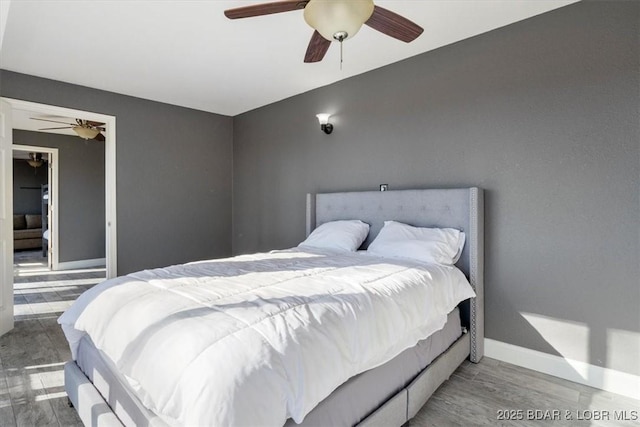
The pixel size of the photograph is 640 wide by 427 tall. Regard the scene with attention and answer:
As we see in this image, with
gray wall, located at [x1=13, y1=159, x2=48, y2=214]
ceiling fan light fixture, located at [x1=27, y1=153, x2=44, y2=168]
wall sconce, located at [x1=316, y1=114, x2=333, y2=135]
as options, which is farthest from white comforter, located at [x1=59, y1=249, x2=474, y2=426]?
gray wall, located at [x1=13, y1=159, x2=48, y2=214]

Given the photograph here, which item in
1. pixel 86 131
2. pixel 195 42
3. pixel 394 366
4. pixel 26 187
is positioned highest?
pixel 195 42

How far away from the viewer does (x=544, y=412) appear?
1.96 metres

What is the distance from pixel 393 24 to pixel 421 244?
1.57m

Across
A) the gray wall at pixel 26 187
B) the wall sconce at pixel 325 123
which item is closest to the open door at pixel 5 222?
the wall sconce at pixel 325 123

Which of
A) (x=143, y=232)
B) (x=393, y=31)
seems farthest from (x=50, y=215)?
(x=393, y=31)

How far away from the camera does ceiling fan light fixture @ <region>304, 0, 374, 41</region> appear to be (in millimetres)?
1528

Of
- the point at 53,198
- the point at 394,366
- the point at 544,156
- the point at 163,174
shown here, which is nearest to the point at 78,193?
the point at 53,198

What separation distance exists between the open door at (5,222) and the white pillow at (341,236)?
2963mm

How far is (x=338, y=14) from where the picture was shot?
154 centimetres

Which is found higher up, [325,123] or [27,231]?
[325,123]

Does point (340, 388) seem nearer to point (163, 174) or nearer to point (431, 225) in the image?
point (431, 225)

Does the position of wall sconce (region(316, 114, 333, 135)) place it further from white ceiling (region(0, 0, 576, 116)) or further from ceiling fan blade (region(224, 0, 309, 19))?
ceiling fan blade (region(224, 0, 309, 19))

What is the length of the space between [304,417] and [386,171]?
264 centimetres

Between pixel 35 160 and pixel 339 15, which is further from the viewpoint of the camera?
pixel 35 160
